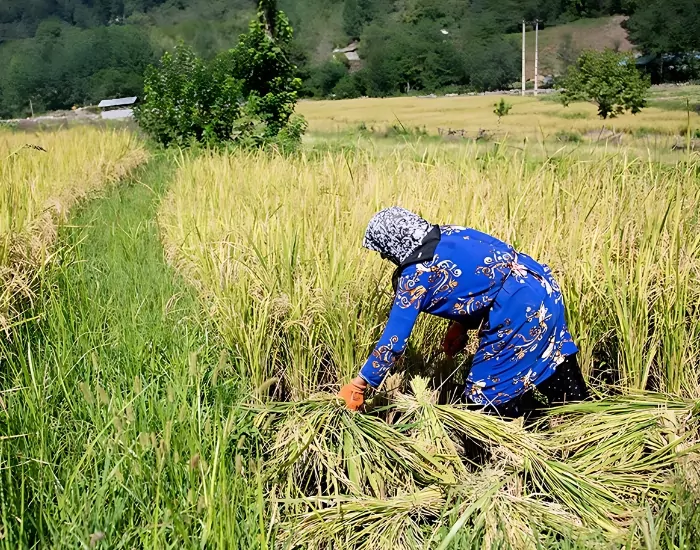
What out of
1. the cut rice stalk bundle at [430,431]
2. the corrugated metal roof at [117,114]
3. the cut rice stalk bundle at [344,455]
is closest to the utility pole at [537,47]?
the corrugated metal roof at [117,114]

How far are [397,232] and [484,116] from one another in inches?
412

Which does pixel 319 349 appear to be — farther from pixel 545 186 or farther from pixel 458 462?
pixel 545 186

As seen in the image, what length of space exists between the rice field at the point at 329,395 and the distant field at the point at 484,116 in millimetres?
6336

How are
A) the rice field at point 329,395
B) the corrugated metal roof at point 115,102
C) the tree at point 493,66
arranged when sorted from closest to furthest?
1. the rice field at point 329,395
2. the tree at point 493,66
3. the corrugated metal roof at point 115,102

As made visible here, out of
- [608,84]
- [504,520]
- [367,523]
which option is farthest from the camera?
[608,84]

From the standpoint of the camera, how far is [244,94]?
9297 mm

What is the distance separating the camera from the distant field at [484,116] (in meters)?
9.48

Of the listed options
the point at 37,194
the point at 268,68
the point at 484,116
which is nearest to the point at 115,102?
the point at 268,68

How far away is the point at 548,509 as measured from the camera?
173 cm

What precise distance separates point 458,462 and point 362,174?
8.33 ft

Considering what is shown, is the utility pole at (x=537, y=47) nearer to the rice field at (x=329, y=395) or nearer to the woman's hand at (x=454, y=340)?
the rice field at (x=329, y=395)

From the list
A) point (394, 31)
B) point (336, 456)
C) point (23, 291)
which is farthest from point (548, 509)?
point (394, 31)

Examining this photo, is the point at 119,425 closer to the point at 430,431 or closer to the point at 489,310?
the point at 430,431

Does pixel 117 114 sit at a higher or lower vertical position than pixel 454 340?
higher
